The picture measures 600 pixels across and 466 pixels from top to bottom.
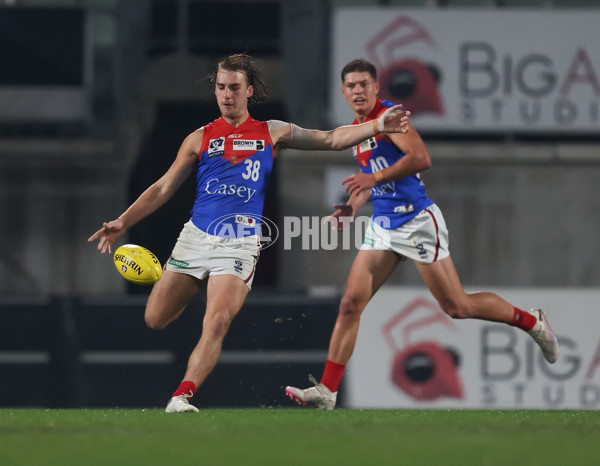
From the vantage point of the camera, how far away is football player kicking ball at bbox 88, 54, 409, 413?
7156mm

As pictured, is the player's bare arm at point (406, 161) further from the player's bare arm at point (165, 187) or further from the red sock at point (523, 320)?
the red sock at point (523, 320)

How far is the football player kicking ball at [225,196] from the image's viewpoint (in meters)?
7.16

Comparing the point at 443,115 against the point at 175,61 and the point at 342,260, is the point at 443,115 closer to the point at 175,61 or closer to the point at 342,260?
the point at 342,260

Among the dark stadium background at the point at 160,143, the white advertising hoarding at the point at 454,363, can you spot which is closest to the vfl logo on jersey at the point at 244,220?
the white advertising hoarding at the point at 454,363

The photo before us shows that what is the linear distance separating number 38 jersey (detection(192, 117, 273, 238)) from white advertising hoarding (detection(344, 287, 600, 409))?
4058 millimetres

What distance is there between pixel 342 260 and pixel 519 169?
9.24 feet

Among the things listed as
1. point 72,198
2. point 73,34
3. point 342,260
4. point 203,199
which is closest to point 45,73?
point 73,34

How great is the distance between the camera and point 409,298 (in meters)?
11.4

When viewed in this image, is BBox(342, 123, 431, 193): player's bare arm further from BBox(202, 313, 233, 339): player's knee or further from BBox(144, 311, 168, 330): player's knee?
BBox(144, 311, 168, 330): player's knee

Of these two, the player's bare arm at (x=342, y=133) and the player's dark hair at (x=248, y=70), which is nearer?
the player's bare arm at (x=342, y=133)

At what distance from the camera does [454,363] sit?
446 inches

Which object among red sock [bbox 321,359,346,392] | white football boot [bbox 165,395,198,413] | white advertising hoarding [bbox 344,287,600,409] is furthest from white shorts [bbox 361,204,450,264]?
white advertising hoarding [bbox 344,287,600,409]

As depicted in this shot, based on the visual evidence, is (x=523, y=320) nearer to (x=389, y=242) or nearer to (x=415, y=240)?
(x=415, y=240)

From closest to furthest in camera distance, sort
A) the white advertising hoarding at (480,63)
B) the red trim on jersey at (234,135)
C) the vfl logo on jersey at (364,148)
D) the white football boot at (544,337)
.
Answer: the red trim on jersey at (234,135) < the vfl logo on jersey at (364,148) < the white football boot at (544,337) < the white advertising hoarding at (480,63)
